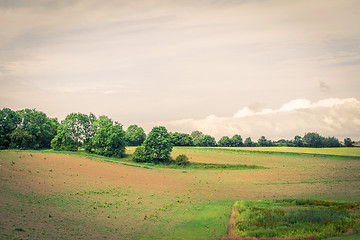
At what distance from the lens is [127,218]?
28281mm

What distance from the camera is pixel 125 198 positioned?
38.2 meters

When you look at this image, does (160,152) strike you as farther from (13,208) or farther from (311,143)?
(311,143)

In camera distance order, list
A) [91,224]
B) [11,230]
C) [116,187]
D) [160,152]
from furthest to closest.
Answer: [160,152]
[116,187]
[91,224]
[11,230]

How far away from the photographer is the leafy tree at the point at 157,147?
91000mm

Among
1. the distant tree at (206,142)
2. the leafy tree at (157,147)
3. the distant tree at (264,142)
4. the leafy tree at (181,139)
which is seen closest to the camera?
the leafy tree at (157,147)

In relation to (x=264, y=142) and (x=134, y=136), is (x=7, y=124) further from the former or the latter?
(x=264, y=142)

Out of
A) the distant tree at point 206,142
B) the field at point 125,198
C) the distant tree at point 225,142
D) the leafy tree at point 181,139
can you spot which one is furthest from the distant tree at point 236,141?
the field at point 125,198

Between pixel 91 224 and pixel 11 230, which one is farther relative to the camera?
pixel 91 224

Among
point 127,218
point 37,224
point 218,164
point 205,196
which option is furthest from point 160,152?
point 37,224

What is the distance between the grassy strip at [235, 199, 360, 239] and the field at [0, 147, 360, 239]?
233 cm

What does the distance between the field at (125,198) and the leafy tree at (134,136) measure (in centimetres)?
8767

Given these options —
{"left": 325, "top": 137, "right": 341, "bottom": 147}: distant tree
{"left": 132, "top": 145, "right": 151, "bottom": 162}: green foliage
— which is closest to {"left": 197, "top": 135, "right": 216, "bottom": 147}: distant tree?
{"left": 325, "top": 137, "right": 341, "bottom": 147}: distant tree

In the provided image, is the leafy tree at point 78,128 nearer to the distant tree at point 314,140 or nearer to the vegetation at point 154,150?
the vegetation at point 154,150

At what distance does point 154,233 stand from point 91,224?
6592 millimetres
